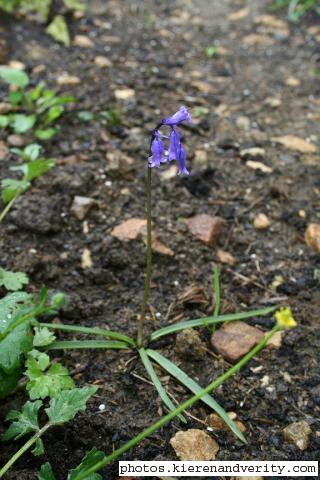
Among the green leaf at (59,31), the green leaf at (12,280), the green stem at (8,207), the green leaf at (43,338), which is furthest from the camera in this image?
the green leaf at (59,31)

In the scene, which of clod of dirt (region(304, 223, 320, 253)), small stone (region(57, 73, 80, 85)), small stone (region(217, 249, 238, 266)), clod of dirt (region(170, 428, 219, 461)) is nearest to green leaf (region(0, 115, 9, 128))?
small stone (region(57, 73, 80, 85))

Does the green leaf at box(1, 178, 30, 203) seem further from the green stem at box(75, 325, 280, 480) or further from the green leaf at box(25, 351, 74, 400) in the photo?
the green stem at box(75, 325, 280, 480)

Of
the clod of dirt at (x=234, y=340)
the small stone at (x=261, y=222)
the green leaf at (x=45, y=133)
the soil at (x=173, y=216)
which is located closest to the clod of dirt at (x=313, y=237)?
the soil at (x=173, y=216)

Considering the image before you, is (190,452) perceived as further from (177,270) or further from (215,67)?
(215,67)

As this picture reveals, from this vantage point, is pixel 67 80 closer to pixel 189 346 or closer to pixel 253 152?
pixel 253 152

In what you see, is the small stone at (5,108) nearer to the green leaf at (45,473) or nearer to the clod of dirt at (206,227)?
the clod of dirt at (206,227)
